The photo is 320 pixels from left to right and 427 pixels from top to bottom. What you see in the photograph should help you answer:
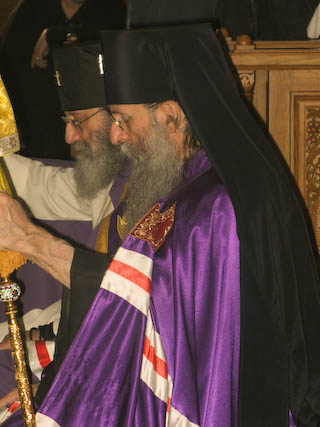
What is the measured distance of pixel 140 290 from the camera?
187 centimetres

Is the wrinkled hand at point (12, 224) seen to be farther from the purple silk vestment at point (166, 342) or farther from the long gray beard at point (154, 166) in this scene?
the long gray beard at point (154, 166)

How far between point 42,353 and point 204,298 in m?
0.89

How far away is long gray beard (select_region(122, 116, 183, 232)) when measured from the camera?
213cm

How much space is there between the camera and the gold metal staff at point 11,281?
1914mm

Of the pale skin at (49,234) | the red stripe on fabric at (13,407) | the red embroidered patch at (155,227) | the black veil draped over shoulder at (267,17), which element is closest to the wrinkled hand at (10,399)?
the red stripe on fabric at (13,407)

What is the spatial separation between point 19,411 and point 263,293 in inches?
39.9

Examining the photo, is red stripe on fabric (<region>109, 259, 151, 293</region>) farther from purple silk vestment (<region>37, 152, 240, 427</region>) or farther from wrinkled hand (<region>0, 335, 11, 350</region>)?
wrinkled hand (<region>0, 335, 11, 350</region>)

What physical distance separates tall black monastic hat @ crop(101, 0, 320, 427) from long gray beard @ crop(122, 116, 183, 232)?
0.67ft

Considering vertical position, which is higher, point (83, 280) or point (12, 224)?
point (12, 224)

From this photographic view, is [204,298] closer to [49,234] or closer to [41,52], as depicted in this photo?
[49,234]

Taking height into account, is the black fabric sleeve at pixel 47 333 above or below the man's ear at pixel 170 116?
below

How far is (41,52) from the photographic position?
15.0ft

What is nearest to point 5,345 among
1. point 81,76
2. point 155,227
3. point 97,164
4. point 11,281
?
point 11,281

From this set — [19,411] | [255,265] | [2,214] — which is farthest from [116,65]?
[19,411]
